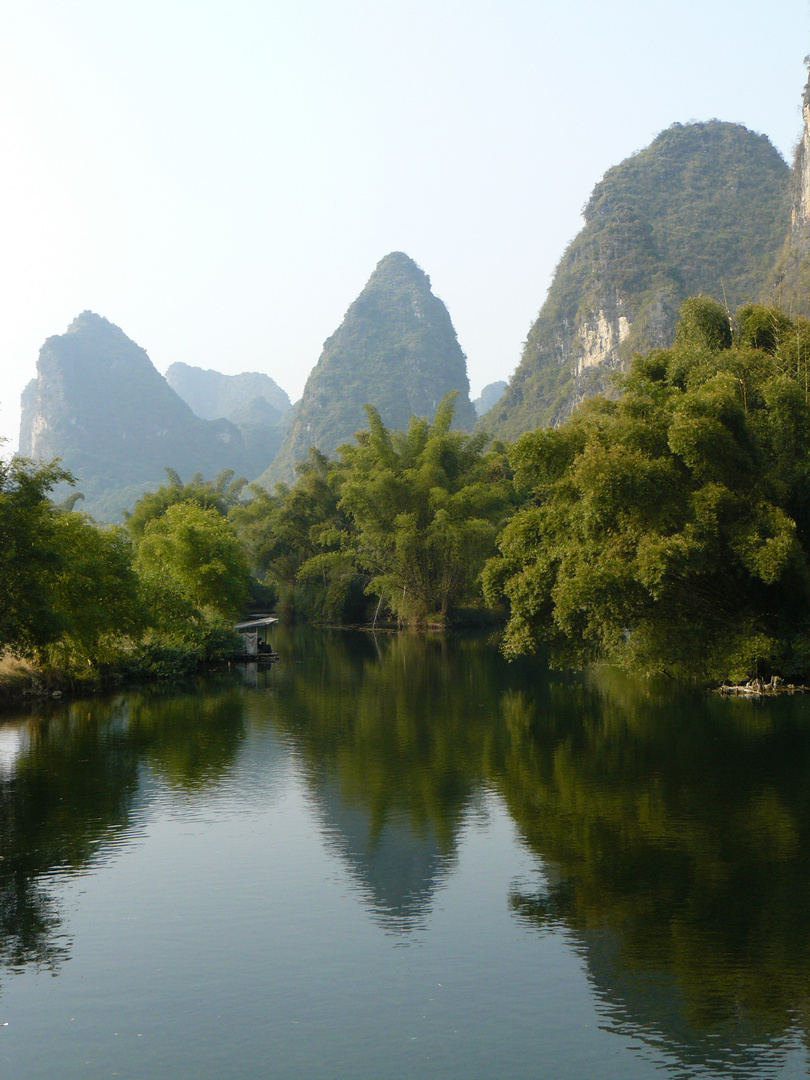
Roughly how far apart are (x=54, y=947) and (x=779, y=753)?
12.1m

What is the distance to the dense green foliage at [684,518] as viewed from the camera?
21734 mm

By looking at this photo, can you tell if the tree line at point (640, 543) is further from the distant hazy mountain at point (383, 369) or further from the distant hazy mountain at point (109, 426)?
the distant hazy mountain at point (109, 426)

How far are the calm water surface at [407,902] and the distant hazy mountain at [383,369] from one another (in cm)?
12899

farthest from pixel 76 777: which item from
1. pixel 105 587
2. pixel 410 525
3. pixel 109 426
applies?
pixel 109 426

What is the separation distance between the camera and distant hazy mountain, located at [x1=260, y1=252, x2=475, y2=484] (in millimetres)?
152875

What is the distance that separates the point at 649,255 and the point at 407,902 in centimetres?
11053

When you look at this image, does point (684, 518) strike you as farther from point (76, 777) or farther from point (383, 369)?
point (383, 369)

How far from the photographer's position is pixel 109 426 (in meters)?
183

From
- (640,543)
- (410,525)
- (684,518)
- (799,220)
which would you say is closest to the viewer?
(640,543)

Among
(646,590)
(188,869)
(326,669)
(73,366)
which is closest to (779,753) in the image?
(646,590)

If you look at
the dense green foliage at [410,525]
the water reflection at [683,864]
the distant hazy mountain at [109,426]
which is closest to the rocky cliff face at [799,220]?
the dense green foliage at [410,525]

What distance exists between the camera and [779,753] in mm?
16875

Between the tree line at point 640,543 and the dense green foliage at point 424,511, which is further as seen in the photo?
the dense green foliage at point 424,511

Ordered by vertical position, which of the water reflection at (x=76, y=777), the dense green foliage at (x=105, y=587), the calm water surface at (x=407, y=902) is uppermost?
the dense green foliage at (x=105, y=587)
